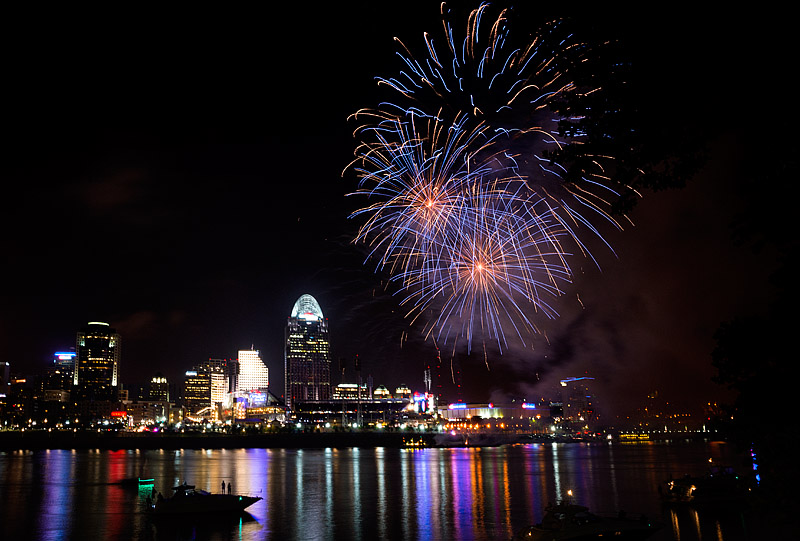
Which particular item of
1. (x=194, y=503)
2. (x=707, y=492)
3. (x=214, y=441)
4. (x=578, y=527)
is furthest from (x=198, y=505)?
(x=214, y=441)

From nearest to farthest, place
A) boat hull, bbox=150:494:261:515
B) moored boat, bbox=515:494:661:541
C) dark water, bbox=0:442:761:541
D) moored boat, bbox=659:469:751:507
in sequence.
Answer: moored boat, bbox=515:494:661:541
dark water, bbox=0:442:761:541
boat hull, bbox=150:494:261:515
moored boat, bbox=659:469:751:507

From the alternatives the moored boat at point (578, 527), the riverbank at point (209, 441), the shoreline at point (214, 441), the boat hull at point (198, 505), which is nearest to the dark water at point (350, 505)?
the boat hull at point (198, 505)

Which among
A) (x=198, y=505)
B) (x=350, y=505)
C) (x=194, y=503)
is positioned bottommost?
(x=350, y=505)

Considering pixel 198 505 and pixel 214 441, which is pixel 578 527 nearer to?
pixel 198 505

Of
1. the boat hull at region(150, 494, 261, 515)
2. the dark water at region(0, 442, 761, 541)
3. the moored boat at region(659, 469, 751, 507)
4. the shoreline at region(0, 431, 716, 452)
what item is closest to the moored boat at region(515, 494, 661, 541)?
the dark water at region(0, 442, 761, 541)

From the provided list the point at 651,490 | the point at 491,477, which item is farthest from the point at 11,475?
the point at 651,490

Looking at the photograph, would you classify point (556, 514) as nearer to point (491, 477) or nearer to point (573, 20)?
point (573, 20)

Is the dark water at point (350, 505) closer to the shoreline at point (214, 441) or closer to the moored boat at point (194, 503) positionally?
the moored boat at point (194, 503)

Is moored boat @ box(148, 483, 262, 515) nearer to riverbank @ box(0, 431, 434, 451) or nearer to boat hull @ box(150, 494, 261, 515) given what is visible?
boat hull @ box(150, 494, 261, 515)
